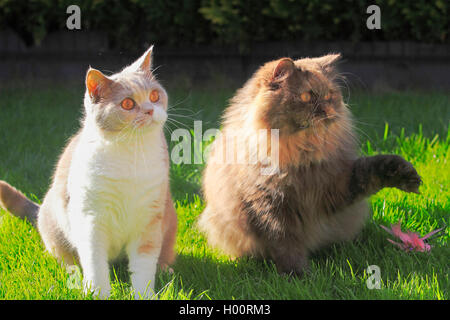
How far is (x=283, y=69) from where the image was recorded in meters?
2.19

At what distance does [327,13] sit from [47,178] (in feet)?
11.2

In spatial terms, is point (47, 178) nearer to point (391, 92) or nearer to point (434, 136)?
point (434, 136)

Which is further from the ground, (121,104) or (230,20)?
(230,20)

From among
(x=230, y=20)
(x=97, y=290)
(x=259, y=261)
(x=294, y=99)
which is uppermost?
(x=230, y=20)

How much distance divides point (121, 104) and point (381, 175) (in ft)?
3.66

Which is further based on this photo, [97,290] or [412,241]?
[412,241]

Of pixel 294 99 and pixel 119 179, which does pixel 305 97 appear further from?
pixel 119 179

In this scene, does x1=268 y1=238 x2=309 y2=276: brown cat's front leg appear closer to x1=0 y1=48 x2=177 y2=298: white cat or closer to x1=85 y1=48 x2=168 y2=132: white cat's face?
x1=0 y1=48 x2=177 y2=298: white cat

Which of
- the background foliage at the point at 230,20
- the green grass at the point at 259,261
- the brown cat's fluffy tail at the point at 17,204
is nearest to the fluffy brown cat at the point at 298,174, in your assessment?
the green grass at the point at 259,261

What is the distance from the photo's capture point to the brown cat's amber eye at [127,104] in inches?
75.2

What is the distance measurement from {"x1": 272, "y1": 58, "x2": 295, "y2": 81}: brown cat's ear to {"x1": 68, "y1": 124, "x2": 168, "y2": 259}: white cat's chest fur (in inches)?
22.7

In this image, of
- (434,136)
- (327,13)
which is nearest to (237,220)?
(434,136)

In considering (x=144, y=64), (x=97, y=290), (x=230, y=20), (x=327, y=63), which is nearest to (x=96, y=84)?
(x=144, y=64)

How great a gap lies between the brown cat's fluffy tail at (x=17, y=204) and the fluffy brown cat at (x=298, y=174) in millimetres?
1070
